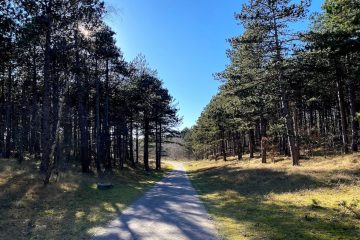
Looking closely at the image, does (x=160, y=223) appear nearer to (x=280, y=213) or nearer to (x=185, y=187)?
(x=280, y=213)

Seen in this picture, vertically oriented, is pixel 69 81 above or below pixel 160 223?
above

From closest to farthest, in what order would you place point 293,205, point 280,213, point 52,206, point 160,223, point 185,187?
point 160,223 < point 280,213 < point 293,205 < point 52,206 < point 185,187

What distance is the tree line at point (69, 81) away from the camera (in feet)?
58.2

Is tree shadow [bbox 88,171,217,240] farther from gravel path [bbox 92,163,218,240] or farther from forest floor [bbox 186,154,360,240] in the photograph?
forest floor [bbox 186,154,360,240]

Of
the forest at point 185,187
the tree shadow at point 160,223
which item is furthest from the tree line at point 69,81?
the tree shadow at point 160,223

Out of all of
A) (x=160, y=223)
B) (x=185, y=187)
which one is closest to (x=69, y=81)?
(x=185, y=187)

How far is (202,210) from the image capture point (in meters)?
14.0

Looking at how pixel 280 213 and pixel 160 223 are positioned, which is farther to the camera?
pixel 280 213

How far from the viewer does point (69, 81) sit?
28.2 metres

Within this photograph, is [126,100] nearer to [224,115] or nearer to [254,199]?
[224,115]

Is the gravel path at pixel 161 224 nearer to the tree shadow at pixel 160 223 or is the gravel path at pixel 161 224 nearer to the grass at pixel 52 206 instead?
the tree shadow at pixel 160 223

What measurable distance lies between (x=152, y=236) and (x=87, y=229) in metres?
2.24

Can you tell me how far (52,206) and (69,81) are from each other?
50.7ft

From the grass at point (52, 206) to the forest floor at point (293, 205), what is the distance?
417 cm
